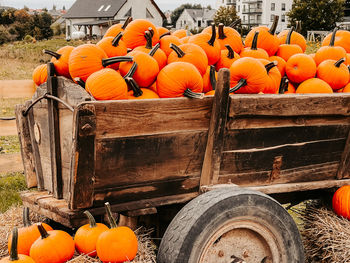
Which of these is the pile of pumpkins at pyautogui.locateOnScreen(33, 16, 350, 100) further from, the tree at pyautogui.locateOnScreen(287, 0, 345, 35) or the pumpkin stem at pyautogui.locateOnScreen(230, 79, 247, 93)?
the tree at pyautogui.locateOnScreen(287, 0, 345, 35)

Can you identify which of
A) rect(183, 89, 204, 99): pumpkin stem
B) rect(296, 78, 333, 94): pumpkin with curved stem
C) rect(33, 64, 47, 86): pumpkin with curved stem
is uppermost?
rect(33, 64, 47, 86): pumpkin with curved stem

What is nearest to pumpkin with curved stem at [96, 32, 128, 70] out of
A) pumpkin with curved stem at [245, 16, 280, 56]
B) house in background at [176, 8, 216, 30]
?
pumpkin with curved stem at [245, 16, 280, 56]

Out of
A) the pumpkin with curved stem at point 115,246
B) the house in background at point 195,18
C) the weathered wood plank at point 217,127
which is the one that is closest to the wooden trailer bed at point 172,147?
the weathered wood plank at point 217,127

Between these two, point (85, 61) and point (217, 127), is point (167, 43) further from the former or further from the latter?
point (217, 127)

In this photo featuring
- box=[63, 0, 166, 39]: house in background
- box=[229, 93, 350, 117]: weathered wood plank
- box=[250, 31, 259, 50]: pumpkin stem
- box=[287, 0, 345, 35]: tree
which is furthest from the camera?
box=[63, 0, 166, 39]: house in background

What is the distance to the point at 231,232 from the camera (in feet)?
7.33

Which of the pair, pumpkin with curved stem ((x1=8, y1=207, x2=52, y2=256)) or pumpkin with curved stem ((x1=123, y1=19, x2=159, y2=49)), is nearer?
pumpkin with curved stem ((x1=8, y1=207, x2=52, y2=256))

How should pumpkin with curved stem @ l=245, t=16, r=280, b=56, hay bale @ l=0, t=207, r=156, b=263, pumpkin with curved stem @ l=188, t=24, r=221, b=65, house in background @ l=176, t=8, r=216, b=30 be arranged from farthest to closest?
house in background @ l=176, t=8, r=216, b=30 < pumpkin with curved stem @ l=245, t=16, r=280, b=56 < pumpkin with curved stem @ l=188, t=24, r=221, b=65 < hay bale @ l=0, t=207, r=156, b=263

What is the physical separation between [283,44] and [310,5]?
3573 centimetres

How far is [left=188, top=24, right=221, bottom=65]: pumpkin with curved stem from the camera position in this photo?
2865mm

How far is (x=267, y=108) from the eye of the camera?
92.9 inches

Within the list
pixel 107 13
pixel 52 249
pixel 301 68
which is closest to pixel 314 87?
pixel 301 68

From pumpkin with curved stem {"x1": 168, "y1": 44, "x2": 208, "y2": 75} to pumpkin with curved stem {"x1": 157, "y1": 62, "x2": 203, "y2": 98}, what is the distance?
0.20 m

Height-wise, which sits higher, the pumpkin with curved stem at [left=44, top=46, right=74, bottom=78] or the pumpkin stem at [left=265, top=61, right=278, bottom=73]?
the pumpkin with curved stem at [left=44, top=46, right=74, bottom=78]
